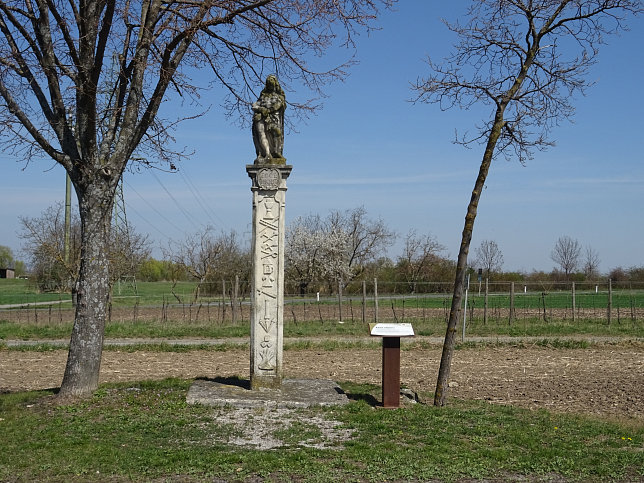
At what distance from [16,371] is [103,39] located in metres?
8.51

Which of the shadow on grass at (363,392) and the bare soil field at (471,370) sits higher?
the shadow on grass at (363,392)

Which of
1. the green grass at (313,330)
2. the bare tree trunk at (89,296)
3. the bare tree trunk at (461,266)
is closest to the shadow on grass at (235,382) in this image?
the bare tree trunk at (89,296)

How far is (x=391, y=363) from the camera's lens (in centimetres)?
943

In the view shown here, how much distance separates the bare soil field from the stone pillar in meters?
2.73

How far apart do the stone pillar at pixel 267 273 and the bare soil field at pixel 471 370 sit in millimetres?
2733

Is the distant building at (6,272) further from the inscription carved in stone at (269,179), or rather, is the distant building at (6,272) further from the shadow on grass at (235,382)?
the inscription carved in stone at (269,179)

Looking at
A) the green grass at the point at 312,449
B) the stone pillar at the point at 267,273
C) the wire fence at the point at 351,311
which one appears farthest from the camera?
the wire fence at the point at 351,311

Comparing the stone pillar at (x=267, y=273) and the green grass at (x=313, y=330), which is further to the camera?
the green grass at (x=313, y=330)

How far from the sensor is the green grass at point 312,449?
21.2 ft

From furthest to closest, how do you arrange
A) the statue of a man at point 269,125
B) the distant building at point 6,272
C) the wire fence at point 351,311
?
the distant building at point 6,272 → the wire fence at point 351,311 → the statue of a man at point 269,125

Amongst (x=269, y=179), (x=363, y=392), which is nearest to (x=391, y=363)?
(x=363, y=392)

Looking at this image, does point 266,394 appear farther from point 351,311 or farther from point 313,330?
point 351,311

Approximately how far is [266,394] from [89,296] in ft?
9.06

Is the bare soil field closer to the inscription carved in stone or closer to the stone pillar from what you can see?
the stone pillar
